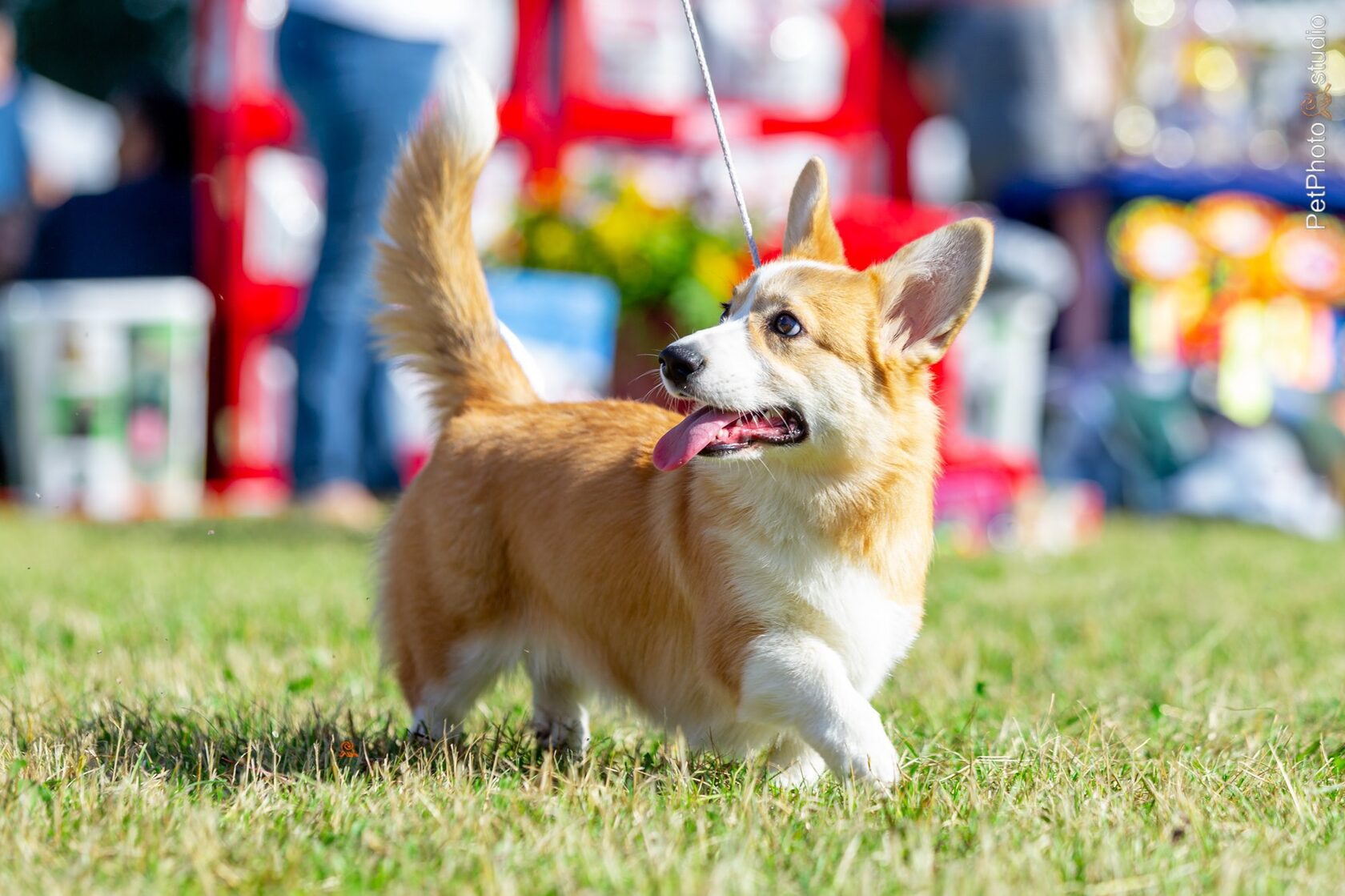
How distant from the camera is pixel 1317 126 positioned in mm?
6773

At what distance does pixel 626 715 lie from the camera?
2.64 meters

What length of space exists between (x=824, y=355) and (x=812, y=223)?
46 centimetres

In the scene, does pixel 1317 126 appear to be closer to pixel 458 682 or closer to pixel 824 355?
pixel 824 355

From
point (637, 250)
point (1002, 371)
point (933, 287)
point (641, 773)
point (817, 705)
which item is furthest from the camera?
point (1002, 371)

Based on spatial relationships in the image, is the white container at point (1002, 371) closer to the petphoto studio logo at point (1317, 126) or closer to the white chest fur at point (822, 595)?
the petphoto studio logo at point (1317, 126)

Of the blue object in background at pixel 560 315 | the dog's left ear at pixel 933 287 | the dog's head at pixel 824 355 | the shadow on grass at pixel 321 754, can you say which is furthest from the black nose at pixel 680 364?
the blue object in background at pixel 560 315

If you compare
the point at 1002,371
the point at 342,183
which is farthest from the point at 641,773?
the point at 1002,371

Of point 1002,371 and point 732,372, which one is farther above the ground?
point 732,372

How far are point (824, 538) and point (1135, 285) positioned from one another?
5.94 m

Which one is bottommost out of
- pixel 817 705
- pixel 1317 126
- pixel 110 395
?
pixel 110 395

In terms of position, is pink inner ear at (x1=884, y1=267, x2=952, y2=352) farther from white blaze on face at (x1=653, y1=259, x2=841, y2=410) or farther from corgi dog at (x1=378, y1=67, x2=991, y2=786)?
white blaze on face at (x1=653, y1=259, x2=841, y2=410)

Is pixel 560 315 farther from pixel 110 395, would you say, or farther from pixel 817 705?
pixel 817 705

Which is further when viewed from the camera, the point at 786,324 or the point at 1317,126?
the point at 1317,126

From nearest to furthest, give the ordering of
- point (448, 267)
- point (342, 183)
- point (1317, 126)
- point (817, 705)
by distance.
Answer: point (817, 705)
point (448, 267)
point (342, 183)
point (1317, 126)
